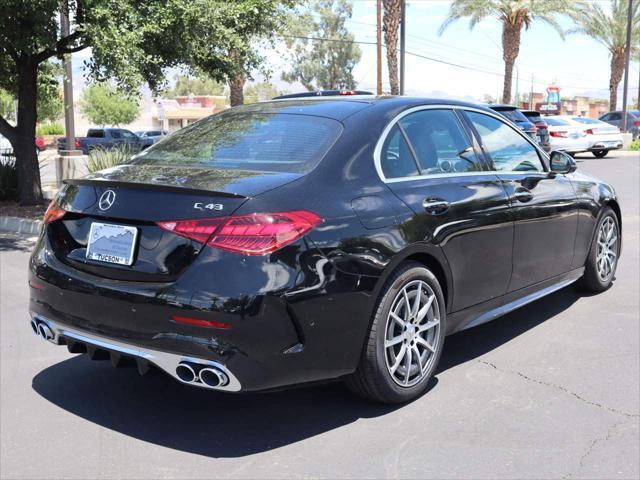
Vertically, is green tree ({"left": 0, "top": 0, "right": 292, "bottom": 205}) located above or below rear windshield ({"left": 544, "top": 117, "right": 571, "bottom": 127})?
above

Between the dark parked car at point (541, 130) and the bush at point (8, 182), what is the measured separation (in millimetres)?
13623

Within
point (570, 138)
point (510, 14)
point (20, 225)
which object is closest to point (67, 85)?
point (20, 225)

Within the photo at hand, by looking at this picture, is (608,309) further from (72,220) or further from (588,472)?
(72,220)

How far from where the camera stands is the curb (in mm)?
10164

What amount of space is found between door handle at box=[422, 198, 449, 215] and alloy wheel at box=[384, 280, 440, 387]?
42 cm

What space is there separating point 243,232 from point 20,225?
8.24 m

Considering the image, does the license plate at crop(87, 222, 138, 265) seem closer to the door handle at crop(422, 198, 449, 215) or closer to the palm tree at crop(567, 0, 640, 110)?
the door handle at crop(422, 198, 449, 215)

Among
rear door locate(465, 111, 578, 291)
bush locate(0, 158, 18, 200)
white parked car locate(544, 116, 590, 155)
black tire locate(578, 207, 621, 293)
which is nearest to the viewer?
rear door locate(465, 111, 578, 291)

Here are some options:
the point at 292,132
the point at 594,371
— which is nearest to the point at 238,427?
the point at 292,132

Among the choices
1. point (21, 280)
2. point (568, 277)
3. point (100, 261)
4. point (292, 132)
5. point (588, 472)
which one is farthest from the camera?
point (21, 280)

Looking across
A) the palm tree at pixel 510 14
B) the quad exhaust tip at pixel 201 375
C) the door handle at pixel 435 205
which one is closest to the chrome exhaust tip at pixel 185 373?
the quad exhaust tip at pixel 201 375

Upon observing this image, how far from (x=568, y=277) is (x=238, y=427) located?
3196 mm

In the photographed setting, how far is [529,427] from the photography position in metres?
3.72

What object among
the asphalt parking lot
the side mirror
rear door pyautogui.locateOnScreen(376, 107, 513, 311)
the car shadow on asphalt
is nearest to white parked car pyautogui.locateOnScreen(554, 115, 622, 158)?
the side mirror
